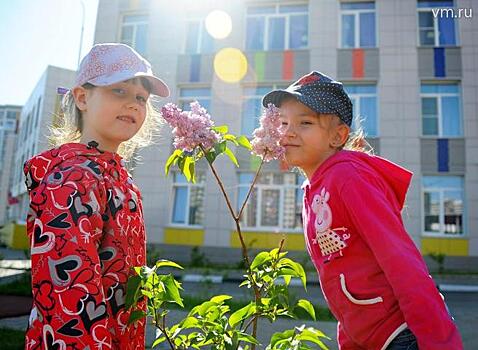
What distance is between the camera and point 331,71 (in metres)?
14.7

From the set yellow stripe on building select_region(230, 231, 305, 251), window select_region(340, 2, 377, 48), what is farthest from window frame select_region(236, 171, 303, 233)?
window select_region(340, 2, 377, 48)

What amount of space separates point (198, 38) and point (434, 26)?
8476 millimetres

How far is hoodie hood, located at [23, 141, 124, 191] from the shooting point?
129cm

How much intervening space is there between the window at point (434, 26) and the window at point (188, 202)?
9.18m

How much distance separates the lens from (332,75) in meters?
14.6

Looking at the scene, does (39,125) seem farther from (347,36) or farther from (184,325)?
(184,325)

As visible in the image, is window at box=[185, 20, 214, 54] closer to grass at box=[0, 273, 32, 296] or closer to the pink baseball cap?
grass at box=[0, 273, 32, 296]

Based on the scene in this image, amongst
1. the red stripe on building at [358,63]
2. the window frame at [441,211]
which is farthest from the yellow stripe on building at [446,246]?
the red stripe on building at [358,63]

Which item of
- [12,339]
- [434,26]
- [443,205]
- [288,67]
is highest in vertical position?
[434,26]

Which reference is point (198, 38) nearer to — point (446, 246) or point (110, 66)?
point (446, 246)

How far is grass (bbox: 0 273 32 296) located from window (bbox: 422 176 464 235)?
1158cm

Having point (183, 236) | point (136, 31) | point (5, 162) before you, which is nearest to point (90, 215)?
point (183, 236)

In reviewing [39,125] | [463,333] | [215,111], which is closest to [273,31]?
[215,111]

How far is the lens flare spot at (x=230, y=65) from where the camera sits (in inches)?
605
